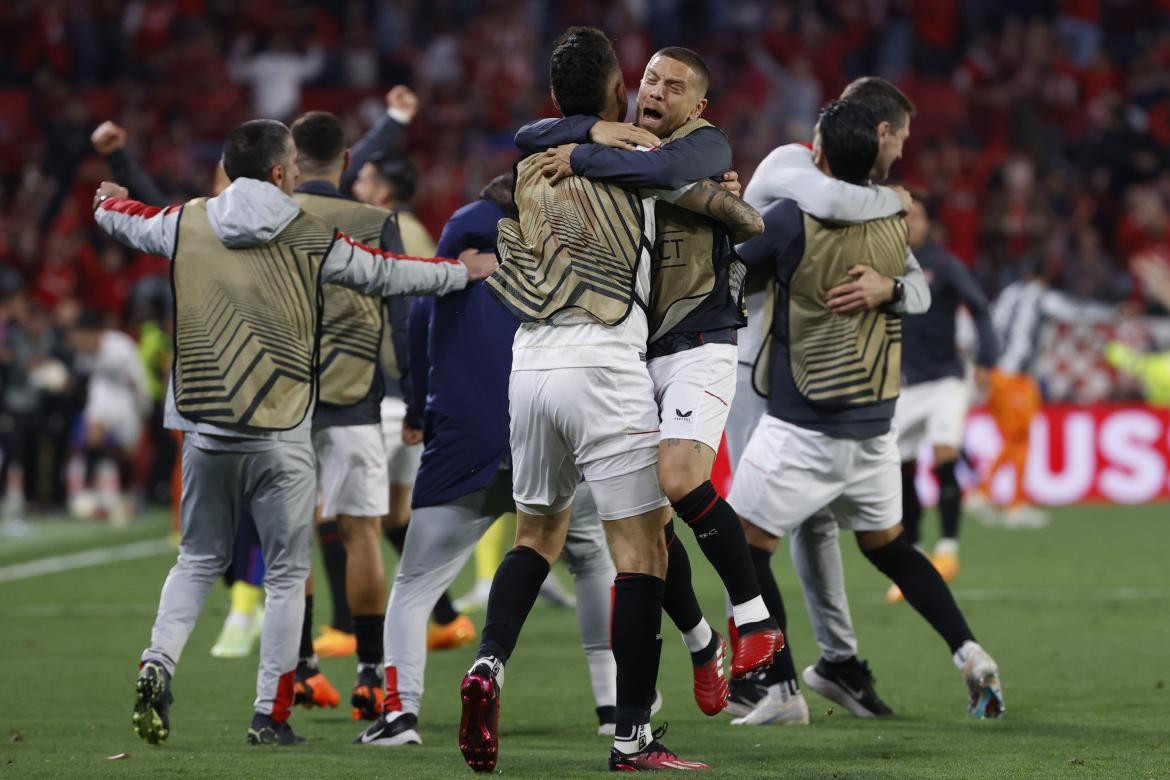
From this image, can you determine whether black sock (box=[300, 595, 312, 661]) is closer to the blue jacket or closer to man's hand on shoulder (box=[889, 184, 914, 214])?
the blue jacket

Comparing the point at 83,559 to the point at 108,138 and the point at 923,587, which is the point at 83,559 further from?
the point at 923,587

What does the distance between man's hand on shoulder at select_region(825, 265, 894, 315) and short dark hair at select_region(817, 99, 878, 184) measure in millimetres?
379

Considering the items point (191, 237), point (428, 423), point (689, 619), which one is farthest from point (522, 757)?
point (191, 237)

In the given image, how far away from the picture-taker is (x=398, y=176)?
26.5ft

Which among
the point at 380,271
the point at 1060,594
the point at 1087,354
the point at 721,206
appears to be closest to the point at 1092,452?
the point at 1087,354

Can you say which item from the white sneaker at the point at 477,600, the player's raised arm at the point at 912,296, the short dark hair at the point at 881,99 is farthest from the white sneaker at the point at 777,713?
the white sneaker at the point at 477,600

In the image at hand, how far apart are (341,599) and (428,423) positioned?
243cm

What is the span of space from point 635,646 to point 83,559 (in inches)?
373

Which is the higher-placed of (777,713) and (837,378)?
(837,378)

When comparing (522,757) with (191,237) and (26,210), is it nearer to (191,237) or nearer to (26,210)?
(191,237)

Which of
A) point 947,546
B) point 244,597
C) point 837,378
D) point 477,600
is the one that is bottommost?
point 477,600

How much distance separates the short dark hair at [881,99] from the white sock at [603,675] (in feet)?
7.53

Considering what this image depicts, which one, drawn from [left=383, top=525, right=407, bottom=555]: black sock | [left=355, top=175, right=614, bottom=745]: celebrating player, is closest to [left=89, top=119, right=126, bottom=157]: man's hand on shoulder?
[left=355, top=175, right=614, bottom=745]: celebrating player

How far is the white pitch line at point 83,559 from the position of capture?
12856 mm
